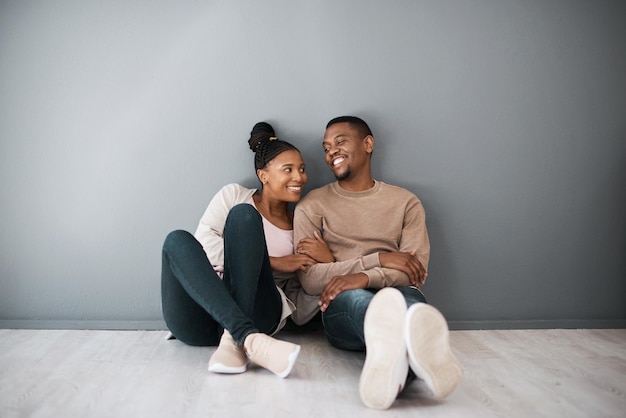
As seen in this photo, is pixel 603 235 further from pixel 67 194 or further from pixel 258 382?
pixel 67 194

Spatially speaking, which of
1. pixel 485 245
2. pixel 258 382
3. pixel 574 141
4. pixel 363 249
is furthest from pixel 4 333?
pixel 574 141

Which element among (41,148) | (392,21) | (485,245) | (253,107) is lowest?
(485,245)

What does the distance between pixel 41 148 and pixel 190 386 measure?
1479 millimetres

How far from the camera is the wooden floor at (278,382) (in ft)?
5.50

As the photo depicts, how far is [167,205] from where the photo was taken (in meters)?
2.75

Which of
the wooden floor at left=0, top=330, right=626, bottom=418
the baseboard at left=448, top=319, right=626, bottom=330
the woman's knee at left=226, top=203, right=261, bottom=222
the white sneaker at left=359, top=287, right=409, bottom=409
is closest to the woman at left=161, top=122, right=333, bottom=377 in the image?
the woman's knee at left=226, top=203, right=261, bottom=222

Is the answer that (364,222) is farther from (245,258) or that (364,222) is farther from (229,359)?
(229,359)

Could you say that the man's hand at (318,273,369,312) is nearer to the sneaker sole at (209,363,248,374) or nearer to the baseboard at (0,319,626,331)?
the sneaker sole at (209,363,248,374)

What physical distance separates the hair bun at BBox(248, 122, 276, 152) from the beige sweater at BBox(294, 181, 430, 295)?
1.06ft

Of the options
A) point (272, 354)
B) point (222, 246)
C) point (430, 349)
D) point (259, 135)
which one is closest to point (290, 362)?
point (272, 354)

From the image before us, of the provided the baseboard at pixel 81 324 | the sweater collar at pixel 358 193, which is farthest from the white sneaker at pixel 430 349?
the baseboard at pixel 81 324

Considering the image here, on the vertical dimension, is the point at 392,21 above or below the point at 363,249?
above

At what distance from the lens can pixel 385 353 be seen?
1.65 m

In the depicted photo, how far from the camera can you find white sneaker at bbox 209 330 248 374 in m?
1.97
